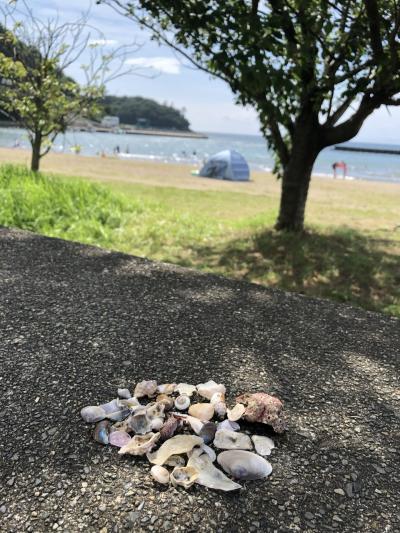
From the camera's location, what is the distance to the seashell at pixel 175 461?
6.68 feet

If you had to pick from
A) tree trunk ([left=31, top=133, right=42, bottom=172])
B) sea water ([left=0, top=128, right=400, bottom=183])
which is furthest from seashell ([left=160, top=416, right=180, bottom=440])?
tree trunk ([left=31, top=133, right=42, bottom=172])

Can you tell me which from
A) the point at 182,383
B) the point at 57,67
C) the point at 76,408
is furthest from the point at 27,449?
the point at 57,67

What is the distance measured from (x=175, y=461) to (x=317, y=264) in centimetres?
471

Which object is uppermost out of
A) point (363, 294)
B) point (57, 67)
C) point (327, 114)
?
point (57, 67)

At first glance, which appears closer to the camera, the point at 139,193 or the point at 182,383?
the point at 182,383

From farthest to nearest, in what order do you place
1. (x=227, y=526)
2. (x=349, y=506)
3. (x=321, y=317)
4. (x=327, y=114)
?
(x=327, y=114) < (x=321, y=317) < (x=349, y=506) < (x=227, y=526)

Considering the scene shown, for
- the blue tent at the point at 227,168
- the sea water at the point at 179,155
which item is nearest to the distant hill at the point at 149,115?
the sea water at the point at 179,155

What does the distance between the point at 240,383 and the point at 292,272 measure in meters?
3.66

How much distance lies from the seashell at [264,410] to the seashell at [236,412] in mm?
20

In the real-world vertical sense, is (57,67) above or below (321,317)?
above

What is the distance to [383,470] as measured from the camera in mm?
2109

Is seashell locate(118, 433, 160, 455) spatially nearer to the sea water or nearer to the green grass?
the green grass

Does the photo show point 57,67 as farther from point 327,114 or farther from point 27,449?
point 27,449

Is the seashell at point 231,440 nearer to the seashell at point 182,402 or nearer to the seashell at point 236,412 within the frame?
the seashell at point 236,412
